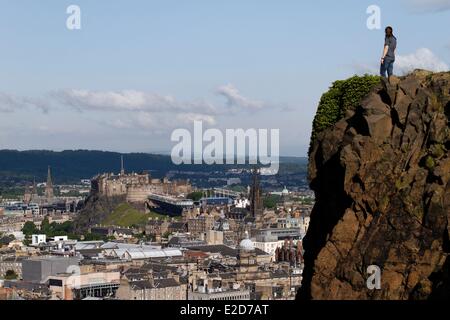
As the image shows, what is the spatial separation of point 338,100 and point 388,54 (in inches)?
220

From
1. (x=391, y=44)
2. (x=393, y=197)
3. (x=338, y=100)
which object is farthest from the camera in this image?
(x=338, y=100)

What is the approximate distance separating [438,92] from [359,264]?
14.7 ft

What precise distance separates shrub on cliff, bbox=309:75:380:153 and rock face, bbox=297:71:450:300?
11.1 ft

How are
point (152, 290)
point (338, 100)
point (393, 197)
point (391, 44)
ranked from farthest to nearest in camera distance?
point (152, 290), point (338, 100), point (393, 197), point (391, 44)

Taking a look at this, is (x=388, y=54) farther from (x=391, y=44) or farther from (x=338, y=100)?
(x=338, y=100)

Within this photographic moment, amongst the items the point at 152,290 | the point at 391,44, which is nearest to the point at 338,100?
the point at 391,44

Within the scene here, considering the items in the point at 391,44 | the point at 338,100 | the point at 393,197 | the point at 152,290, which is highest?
the point at 391,44

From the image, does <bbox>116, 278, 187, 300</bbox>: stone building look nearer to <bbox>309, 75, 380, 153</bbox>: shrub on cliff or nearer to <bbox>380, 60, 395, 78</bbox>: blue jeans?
<bbox>309, 75, 380, 153</bbox>: shrub on cliff

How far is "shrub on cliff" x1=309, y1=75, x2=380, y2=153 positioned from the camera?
33.2 m

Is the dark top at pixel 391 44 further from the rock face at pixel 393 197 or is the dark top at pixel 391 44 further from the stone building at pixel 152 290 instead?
the stone building at pixel 152 290

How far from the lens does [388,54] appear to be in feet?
92.0

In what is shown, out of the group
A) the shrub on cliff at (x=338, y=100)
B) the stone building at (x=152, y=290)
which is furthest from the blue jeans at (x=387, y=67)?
the stone building at (x=152, y=290)

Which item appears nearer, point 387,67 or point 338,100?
point 387,67

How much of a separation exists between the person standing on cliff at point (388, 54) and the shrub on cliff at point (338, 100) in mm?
3791
